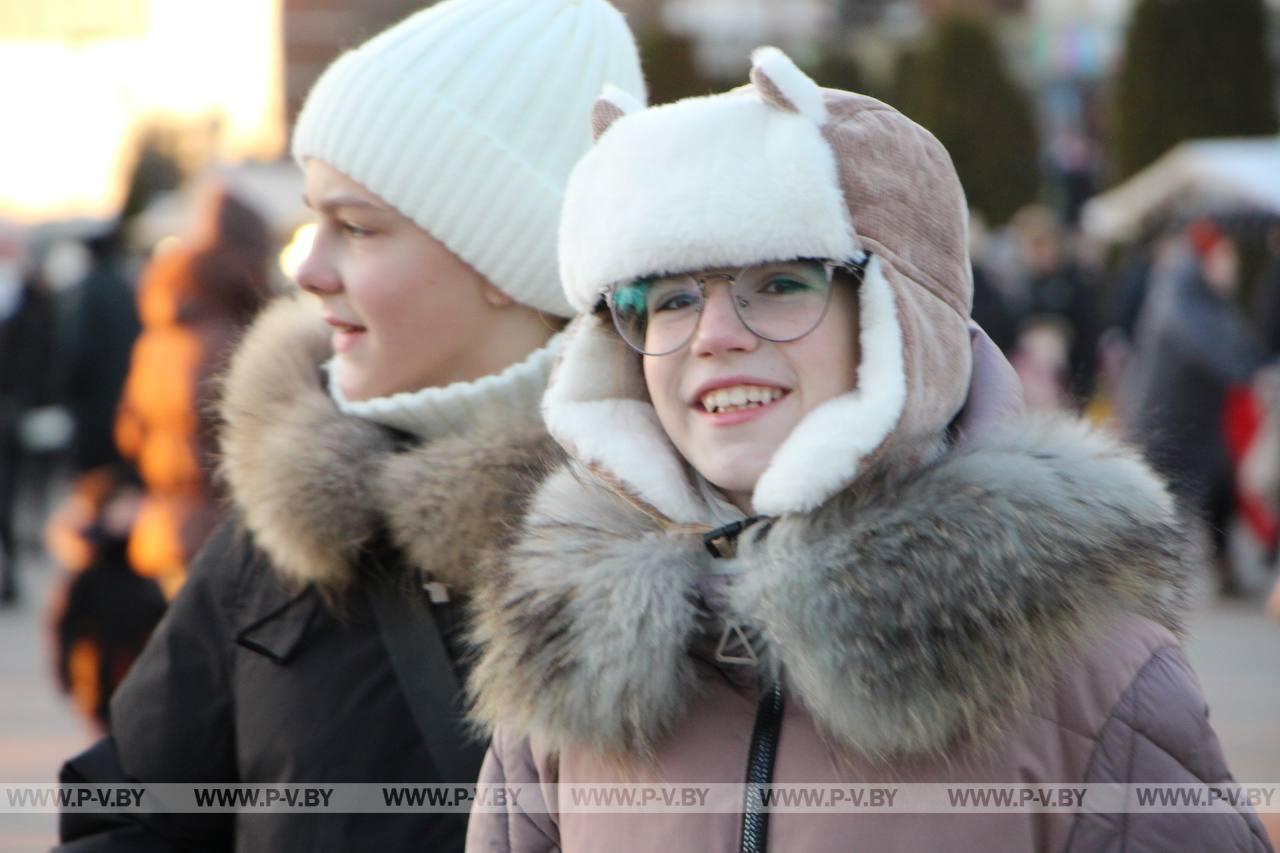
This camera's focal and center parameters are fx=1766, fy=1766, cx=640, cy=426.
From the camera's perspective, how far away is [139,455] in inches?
200

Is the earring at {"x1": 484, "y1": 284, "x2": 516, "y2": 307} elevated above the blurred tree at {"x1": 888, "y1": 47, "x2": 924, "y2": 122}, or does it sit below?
above

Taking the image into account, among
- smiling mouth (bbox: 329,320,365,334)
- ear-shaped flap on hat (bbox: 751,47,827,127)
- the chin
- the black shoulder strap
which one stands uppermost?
ear-shaped flap on hat (bbox: 751,47,827,127)

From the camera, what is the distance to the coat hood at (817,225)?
1.83 m

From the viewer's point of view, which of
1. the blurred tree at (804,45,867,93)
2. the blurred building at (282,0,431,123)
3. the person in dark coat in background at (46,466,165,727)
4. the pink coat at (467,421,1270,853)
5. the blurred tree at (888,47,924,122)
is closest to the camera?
the pink coat at (467,421,1270,853)

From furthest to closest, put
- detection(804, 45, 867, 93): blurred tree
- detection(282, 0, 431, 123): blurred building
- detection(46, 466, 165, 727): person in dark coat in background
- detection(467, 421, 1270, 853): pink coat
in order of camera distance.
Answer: detection(282, 0, 431, 123): blurred building → detection(804, 45, 867, 93): blurred tree → detection(46, 466, 165, 727): person in dark coat in background → detection(467, 421, 1270, 853): pink coat

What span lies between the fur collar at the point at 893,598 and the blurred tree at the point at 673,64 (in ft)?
73.8

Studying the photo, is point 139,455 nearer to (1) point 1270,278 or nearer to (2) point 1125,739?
(2) point 1125,739

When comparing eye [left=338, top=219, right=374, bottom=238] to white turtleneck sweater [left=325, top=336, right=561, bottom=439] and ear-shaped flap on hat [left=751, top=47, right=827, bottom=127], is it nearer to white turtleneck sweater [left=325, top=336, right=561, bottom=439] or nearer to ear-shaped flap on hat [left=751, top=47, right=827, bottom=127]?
white turtleneck sweater [left=325, top=336, right=561, bottom=439]

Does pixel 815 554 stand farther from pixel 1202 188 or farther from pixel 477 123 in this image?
pixel 1202 188

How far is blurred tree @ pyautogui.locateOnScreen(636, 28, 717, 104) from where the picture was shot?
2428 centimetres

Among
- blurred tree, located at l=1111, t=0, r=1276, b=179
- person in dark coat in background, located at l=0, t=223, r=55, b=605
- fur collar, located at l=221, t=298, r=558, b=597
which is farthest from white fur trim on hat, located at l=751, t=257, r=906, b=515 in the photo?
blurred tree, located at l=1111, t=0, r=1276, b=179

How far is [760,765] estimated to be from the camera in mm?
1797

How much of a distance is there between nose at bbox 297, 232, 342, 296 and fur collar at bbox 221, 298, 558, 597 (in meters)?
0.15

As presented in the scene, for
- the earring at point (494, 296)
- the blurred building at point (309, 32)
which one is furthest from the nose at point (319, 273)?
the blurred building at point (309, 32)
